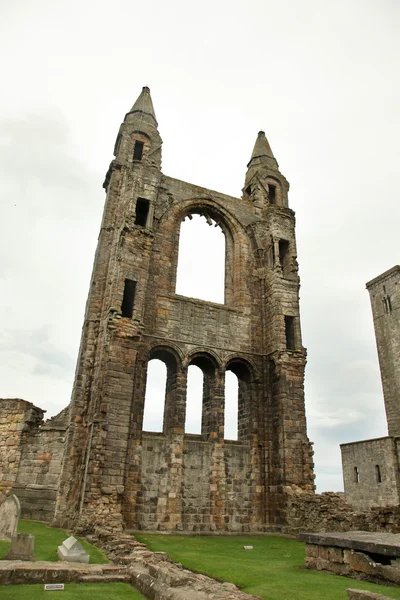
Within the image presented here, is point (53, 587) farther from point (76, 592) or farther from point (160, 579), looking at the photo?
point (160, 579)

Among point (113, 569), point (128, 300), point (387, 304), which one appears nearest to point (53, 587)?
point (113, 569)

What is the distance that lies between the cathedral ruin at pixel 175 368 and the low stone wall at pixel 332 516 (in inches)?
16.6

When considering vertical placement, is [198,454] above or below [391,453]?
below

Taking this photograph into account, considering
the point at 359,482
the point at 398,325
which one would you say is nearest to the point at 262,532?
the point at 359,482

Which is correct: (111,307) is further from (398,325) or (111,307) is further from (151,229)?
(398,325)

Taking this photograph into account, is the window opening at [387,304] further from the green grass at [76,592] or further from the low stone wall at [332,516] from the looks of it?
A: the green grass at [76,592]

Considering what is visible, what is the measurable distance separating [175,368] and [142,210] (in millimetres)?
6269

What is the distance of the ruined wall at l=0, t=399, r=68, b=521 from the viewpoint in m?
13.2

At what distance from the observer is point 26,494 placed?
1344 centimetres

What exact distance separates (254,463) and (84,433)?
5.67m

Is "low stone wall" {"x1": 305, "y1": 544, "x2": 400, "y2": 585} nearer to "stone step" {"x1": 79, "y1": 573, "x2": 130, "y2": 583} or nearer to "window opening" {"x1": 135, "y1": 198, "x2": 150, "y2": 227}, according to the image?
"stone step" {"x1": 79, "y1": 573, "x2": 130, "y2": 583}

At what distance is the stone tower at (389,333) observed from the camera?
106 ft

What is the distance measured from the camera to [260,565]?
25.6ft

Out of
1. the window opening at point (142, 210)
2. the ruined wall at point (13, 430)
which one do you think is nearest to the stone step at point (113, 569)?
the ruined wall at point (13, 430)
